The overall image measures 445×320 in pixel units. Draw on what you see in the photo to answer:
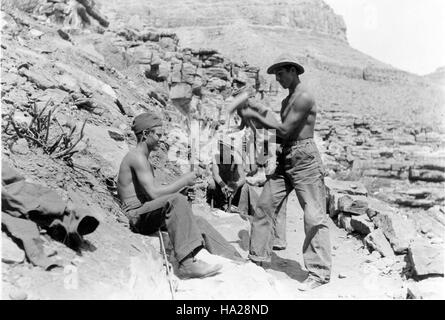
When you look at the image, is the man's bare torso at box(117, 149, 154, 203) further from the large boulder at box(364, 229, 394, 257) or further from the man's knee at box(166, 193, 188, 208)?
the large boulder at box(364, 229, 394, 257)

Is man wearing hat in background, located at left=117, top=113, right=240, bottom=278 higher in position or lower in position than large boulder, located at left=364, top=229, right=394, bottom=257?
higher

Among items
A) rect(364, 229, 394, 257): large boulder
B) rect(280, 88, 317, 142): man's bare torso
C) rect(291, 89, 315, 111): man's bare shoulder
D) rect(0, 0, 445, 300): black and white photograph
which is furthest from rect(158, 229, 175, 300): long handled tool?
rect(364, 229, 394, 257): large boulder

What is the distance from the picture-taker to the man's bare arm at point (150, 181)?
360cm

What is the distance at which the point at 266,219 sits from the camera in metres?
4.03

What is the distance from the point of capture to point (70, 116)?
517 centimetres

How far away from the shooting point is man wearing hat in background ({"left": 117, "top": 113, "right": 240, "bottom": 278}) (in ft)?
10.8

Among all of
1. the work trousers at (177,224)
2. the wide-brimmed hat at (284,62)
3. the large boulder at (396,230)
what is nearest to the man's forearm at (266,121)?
the wide-brimmed hat at (284,62)

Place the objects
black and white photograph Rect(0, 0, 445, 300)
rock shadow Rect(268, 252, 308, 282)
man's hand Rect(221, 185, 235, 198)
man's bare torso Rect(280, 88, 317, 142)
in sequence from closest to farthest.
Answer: black and white photograph Rect(0, 0, 445, 300) → man's bare torso Rect(280, 88, 317, 142) → rock shadow Rect(268, 252, 308, 282) → man's hand Rect(221, 185, 235, 198)

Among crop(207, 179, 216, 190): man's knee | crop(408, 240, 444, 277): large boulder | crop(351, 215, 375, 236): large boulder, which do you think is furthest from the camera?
crop(207, 179, 216, 190): man's knee

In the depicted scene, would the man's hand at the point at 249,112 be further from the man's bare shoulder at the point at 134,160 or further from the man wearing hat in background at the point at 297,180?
the man's bare shoulder at the point at 134,160

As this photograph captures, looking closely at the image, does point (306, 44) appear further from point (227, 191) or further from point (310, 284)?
point (310, 284)

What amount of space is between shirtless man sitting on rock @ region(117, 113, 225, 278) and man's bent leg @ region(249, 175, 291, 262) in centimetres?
29
